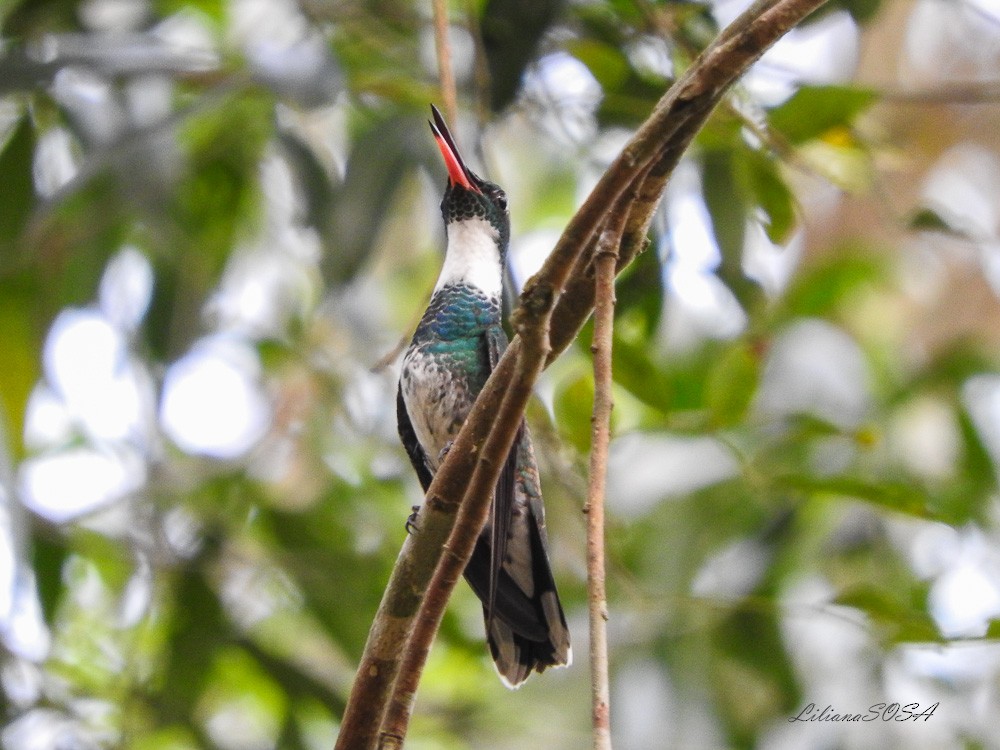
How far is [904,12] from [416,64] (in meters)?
3.59

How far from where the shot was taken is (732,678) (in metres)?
3.38

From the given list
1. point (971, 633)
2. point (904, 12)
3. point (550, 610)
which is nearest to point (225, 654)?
point (550, 610)

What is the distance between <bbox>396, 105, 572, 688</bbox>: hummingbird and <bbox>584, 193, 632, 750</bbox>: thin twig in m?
0.62

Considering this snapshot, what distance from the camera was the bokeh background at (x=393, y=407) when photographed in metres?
2.65

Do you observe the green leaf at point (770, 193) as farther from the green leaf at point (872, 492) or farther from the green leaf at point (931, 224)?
the green leaf at point (872, 492)

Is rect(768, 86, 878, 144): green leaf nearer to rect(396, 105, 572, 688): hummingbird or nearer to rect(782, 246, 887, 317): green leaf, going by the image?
rect(396, 105, 572, 688): hummingbird

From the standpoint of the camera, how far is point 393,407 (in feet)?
10.8

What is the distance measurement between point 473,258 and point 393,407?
2.33 ft

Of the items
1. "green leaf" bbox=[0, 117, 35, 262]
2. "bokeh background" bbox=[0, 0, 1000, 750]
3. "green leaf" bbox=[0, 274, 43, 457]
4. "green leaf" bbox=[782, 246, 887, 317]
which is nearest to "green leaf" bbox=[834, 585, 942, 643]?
"bokeh background" bbox=[0, 0, 1000, 750]

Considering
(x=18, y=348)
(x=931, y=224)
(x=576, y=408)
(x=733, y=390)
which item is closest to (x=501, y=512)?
(x=576, y=408)

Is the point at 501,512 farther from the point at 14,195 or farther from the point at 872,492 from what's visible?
the point at 14,195

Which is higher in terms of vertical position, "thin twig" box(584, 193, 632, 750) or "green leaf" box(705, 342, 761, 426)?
"thin twig" box(584, 193, 632, 750)

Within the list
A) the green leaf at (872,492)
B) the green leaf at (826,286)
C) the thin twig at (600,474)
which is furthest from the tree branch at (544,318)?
the green leaf at (826,286)
